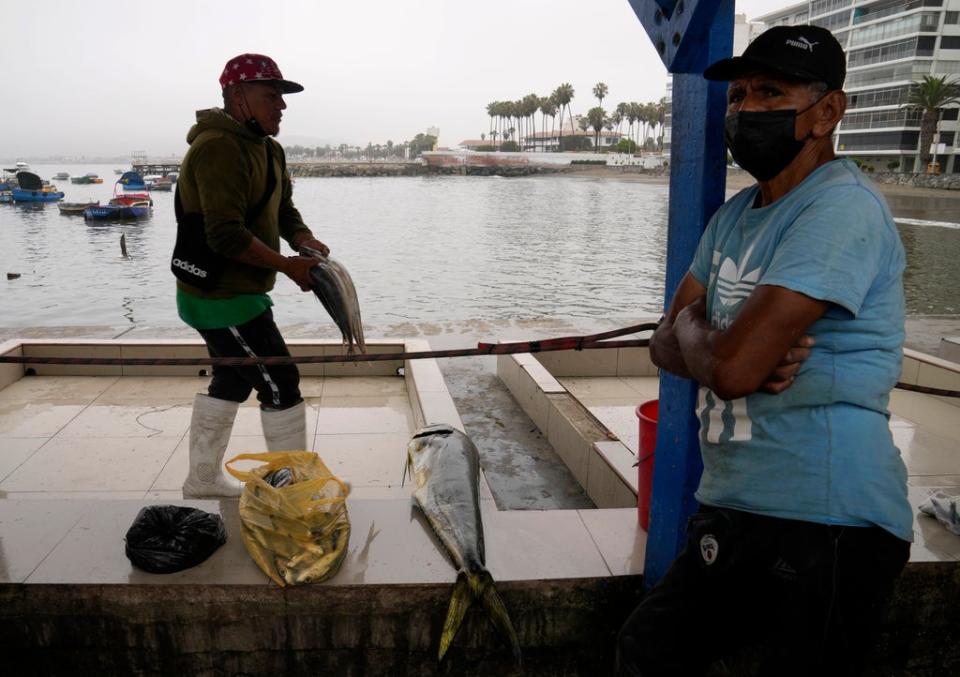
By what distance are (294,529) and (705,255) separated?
1.96 meters

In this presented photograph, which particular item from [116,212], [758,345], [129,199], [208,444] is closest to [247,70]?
[208,444]

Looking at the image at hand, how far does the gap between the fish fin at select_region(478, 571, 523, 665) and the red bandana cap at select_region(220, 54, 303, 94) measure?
2683 millimetres

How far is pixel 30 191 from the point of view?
63.8 meters

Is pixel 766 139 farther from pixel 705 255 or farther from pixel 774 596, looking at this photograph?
pixel 774 596

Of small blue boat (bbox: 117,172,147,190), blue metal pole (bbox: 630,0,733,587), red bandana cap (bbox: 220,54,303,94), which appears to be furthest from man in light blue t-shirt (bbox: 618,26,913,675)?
small blue boat (bbox: 117,172,147,190)

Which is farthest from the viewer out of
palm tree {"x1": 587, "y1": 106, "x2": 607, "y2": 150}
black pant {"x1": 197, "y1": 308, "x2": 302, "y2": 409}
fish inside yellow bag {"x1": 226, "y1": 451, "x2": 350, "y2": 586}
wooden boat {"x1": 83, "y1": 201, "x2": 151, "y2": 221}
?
palm tree {"x1": 587, "y1": 106, "x2": 607, "y2": 150}

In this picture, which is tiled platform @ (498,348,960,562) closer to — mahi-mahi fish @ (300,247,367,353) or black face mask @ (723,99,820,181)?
mahi-mahi fish @ (300,247,367,353)

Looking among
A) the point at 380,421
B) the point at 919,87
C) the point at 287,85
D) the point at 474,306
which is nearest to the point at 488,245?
the point at 474,306

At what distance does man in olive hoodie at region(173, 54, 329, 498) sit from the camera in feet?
11.2

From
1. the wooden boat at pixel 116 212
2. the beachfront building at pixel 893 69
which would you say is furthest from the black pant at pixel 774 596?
the beachfront building at pixel 893 69

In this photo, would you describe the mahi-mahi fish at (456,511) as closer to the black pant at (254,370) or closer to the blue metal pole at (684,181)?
the blue metal pole at (684,181)

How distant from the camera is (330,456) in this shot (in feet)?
18.6

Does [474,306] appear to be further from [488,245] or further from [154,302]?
[488,245]

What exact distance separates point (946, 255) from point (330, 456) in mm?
28098
